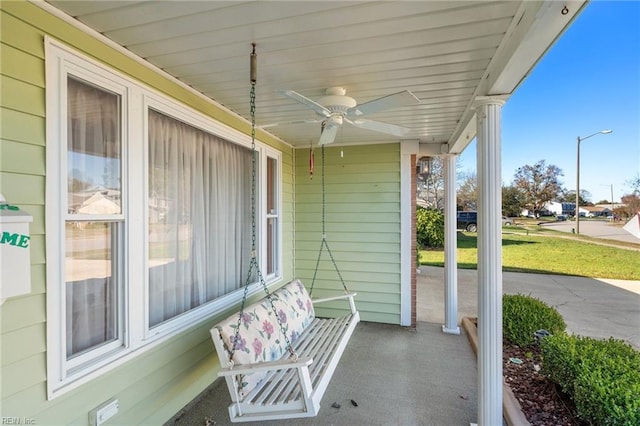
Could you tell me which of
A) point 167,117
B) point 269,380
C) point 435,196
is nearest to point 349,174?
point 167,117

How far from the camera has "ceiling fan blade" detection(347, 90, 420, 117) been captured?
1.91 metres

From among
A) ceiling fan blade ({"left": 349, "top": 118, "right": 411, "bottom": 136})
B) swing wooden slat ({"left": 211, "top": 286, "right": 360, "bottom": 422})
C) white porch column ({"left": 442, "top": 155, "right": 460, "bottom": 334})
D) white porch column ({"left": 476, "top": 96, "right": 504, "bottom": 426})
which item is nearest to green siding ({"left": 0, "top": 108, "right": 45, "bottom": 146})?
swing wooden slat ({"left": 211, "top": 286, "right": 360, "bottom": 422})

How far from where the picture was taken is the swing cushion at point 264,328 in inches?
81.1

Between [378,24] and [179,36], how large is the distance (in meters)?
1.14

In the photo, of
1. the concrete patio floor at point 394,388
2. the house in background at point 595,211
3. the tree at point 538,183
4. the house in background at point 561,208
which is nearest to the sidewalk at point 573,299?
the concrete patio floor at point 394,388

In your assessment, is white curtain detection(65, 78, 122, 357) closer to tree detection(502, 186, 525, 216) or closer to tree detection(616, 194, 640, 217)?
tree detection(616, 194, 640, 217)

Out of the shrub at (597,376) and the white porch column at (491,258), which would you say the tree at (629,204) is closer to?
the shrub at (597,376)

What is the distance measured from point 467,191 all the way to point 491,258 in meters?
16.5

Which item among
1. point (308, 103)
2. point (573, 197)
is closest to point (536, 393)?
point (308, 103)

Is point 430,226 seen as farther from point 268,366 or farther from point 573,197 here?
point 573,197

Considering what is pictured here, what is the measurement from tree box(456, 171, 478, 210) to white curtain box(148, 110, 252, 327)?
627 inches

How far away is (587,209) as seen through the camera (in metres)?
18.1

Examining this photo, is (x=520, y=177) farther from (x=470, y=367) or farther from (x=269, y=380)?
(x=269, y=380)

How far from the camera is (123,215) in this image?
1973mm
